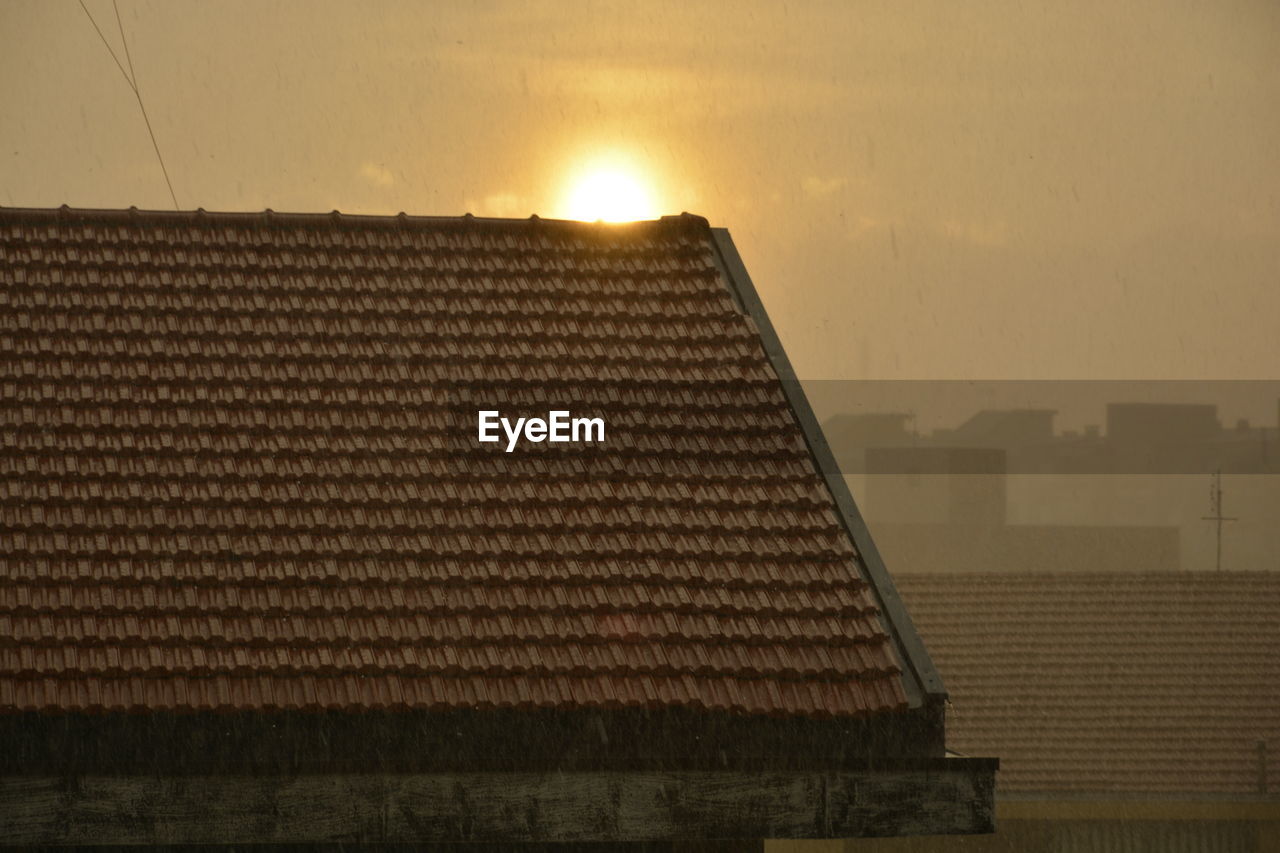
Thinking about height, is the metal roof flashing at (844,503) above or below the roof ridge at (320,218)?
below

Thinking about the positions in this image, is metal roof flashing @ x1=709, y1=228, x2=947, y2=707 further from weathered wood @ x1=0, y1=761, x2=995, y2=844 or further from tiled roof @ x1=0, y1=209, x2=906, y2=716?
weathered wood @ x1=0, y1=761, x2=995, y2=844

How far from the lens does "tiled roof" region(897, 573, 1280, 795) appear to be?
2375cm

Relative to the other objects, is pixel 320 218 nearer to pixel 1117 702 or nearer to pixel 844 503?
pixel 844 503

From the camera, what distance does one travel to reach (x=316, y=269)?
11.2 metres

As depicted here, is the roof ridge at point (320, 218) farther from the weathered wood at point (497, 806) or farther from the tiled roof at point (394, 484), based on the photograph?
the weathered wood at point (497, 806)

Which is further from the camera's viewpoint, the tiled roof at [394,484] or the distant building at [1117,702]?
the distant building at [1117,702]

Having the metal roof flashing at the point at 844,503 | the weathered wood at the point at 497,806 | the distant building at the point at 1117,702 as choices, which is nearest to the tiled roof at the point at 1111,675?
the distant building at the point at 1117,702

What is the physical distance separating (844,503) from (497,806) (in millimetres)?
2987

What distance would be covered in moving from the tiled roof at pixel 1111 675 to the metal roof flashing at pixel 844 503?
45.5 feet

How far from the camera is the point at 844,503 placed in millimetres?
10000

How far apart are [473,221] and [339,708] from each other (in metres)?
4.49

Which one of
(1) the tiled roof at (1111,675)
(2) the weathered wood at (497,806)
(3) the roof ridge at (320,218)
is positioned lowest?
(2) the weathered wood at (497,806)

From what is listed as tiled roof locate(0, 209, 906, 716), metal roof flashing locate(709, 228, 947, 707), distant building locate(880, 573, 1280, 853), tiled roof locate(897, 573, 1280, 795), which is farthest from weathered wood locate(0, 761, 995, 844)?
tiled roof locate(897, 573, 1280, 795)

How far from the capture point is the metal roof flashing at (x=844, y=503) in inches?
355
